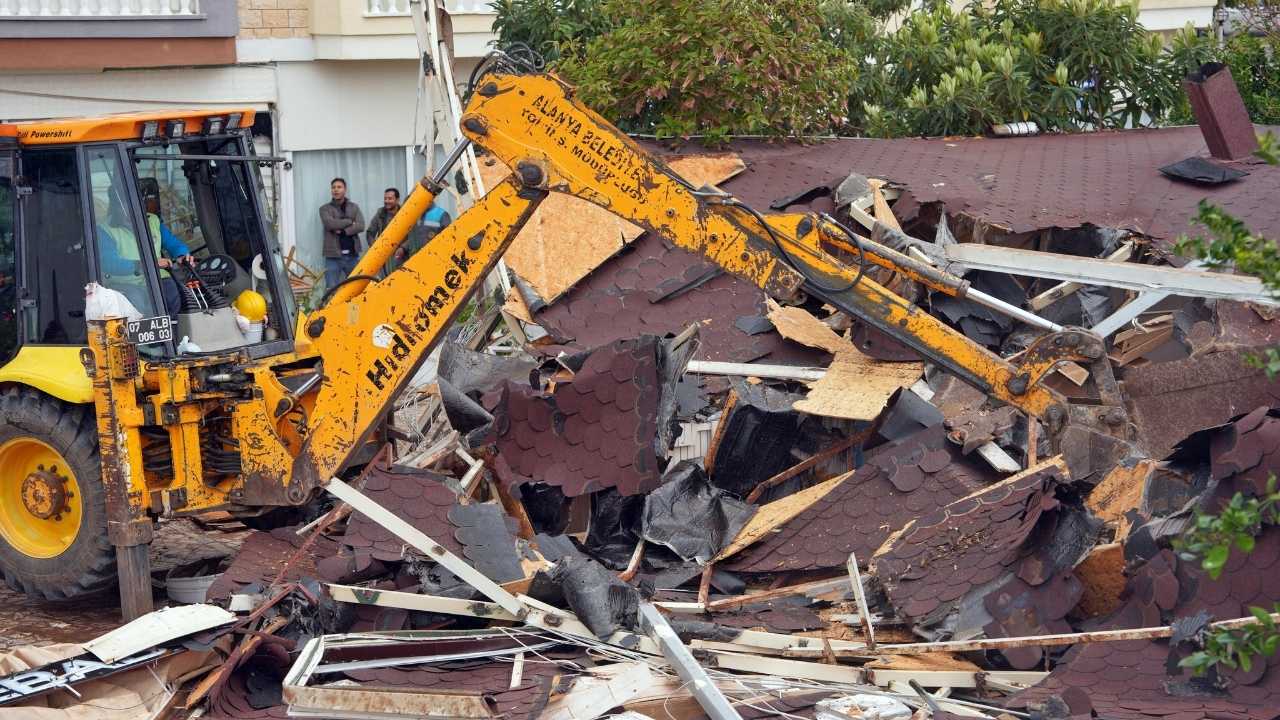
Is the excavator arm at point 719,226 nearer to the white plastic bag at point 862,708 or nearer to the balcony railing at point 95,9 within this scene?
the white plastic bag at point 862,708

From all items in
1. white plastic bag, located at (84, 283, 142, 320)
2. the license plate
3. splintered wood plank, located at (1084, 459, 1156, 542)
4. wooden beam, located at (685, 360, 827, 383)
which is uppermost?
white plastic bag, located at (84, 283, 142, 320)

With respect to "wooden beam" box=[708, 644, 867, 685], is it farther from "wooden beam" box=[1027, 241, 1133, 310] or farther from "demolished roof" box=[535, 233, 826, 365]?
"wooden beam" box=[1027, 241, 1133, 310]

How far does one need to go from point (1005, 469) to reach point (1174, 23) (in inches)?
584

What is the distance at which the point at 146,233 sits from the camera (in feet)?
26.6

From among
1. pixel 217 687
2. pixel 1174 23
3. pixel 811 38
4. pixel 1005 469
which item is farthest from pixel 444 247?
pixel 1174 23

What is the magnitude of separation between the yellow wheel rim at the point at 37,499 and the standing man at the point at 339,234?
333 inches

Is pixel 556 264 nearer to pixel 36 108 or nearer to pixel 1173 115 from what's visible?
pixel 1173 115

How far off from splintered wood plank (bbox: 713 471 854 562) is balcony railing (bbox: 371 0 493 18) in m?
11.7

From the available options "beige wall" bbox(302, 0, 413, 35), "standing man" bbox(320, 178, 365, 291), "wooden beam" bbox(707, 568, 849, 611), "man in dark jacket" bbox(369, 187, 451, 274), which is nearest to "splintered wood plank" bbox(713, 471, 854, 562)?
"wooden beam" bbox(707, 568, 849, 611)

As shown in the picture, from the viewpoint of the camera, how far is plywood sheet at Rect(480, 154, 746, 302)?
11.6m

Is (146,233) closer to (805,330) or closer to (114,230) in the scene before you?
(114,230)

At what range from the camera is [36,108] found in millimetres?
17422

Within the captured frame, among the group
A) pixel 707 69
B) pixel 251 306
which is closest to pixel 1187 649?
pixel 251 306

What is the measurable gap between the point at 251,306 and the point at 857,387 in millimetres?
3576
